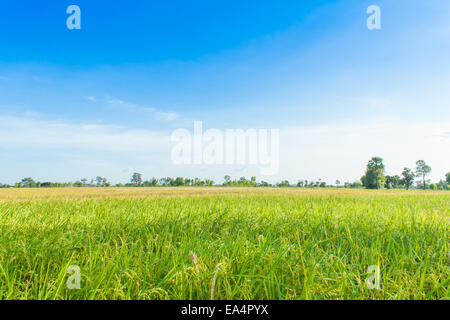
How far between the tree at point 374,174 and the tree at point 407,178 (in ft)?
28.5

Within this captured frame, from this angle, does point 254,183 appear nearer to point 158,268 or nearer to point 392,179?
point 392,179

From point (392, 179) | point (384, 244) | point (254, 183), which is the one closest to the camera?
point (384, 244)

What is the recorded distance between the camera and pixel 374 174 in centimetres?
8100

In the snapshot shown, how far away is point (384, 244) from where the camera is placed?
2662mm

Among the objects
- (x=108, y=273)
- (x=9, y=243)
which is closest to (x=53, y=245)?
(x=9, y=243)

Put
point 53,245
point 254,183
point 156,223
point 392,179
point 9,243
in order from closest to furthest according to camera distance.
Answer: point 53,245, point 9,243, point 156,223, point 254,183, point 392,179

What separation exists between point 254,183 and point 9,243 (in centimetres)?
Answer: 7297

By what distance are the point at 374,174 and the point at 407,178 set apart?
14006 millimetres
